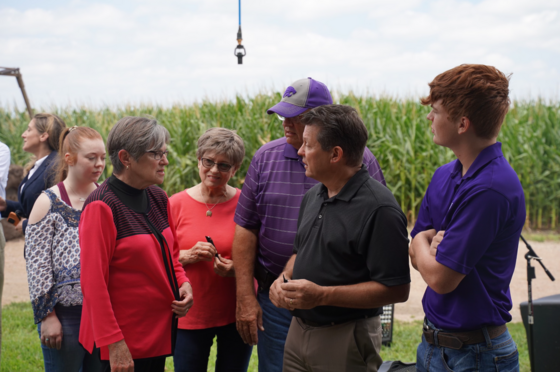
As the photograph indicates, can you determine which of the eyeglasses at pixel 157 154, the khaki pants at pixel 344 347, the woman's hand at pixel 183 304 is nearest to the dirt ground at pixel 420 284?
the khaki pants at pixel 344 347

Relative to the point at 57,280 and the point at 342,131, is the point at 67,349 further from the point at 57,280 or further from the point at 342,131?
the point at 342,131

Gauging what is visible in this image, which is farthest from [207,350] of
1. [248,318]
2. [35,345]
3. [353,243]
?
[35,345]

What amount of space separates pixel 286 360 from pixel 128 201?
106 cm

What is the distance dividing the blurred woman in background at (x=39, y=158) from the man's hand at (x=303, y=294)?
2.45m

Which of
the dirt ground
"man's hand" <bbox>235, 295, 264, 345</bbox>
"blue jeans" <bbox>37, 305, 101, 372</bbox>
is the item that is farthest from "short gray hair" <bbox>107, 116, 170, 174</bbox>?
the dirt ground

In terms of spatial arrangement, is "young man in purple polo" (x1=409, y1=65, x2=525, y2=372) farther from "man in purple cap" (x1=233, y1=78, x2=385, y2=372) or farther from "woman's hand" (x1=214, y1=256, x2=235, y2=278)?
"woman's hand" (x1=214, y1=256, x2=235, y2=278)

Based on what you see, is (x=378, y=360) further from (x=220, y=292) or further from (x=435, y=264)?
(x=220, y=292)

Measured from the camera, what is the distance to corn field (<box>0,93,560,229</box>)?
10352 mm

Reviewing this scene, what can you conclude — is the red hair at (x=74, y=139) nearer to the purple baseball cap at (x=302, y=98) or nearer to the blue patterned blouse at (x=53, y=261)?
the blue patterned blouse at (x=53, y=261)

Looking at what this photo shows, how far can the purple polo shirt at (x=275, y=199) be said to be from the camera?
2.58 metres

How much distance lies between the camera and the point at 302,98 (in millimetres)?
2576

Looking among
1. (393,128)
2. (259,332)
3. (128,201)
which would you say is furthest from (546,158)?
(128,201)

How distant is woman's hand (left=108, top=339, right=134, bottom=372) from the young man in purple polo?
4.26ft

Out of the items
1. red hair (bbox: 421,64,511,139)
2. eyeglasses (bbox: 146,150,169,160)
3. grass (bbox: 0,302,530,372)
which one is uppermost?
red hair (bbox: 421,64,511,139)
